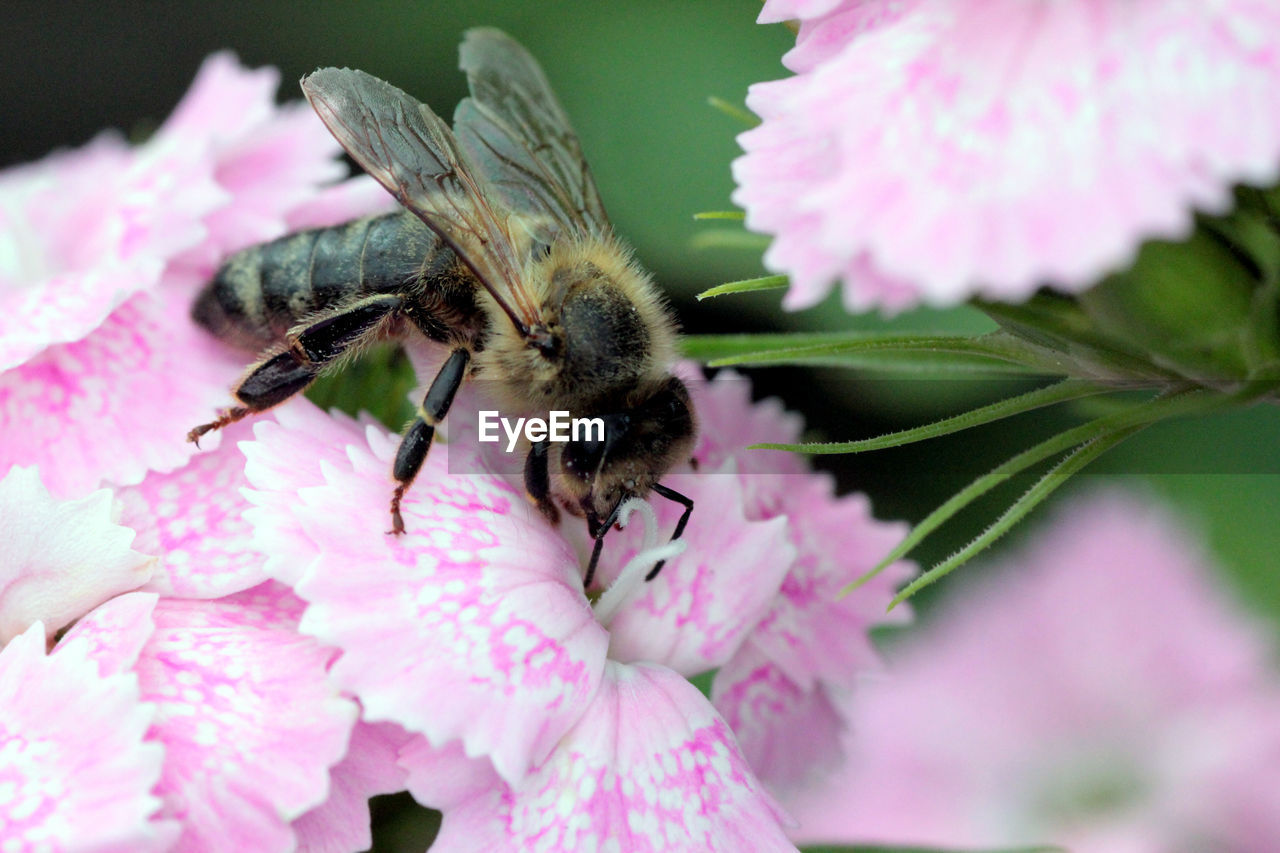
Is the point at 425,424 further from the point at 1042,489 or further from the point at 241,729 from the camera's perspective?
the point at 1042,489

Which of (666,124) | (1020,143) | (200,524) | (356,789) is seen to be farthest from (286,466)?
(666,124)

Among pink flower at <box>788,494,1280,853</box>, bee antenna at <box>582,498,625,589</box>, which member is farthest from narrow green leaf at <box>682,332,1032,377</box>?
pink flower at <box>788,494,1280,853</box>

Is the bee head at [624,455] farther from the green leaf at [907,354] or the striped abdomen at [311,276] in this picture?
the striped abdomen at [311,276]

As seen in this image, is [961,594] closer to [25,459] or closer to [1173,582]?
[1173,582]

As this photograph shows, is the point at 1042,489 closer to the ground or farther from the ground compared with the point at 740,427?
farther from the ground

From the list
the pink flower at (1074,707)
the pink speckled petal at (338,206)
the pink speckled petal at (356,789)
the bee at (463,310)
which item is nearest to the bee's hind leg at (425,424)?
the bee at (463,310)

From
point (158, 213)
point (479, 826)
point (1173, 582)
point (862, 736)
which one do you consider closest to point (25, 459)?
point (158, 213)

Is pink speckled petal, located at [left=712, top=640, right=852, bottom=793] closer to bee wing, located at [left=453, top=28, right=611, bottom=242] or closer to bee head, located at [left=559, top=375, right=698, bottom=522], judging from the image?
bee head, located at [left=559, top=375, right=698, bottom=522]
